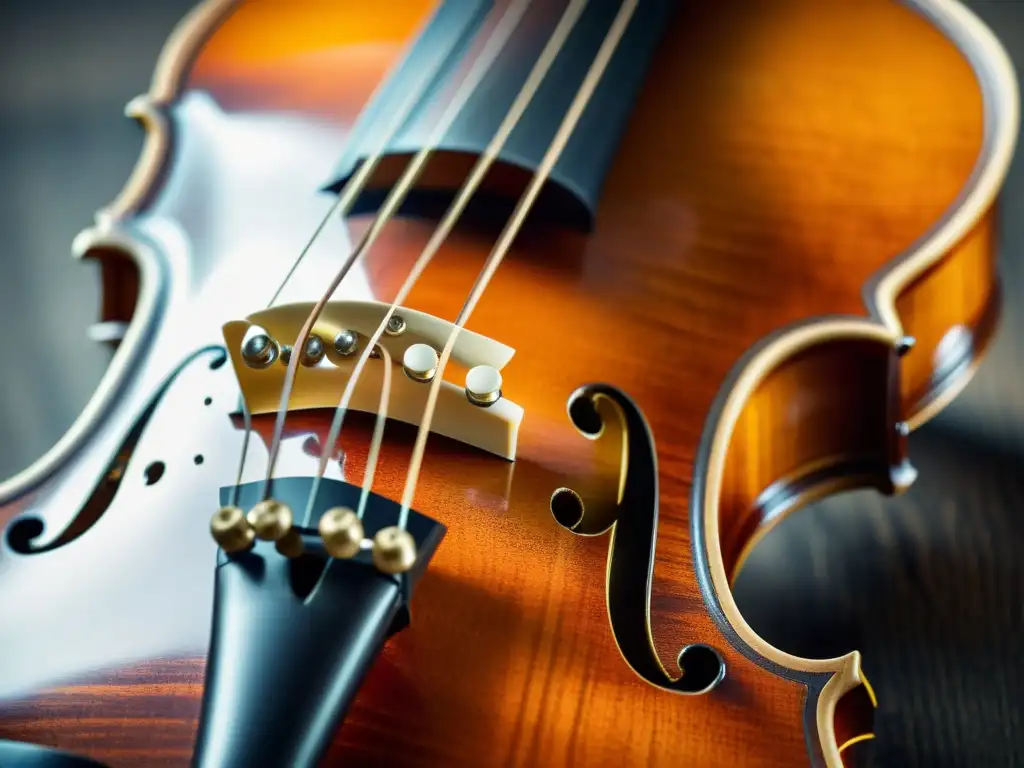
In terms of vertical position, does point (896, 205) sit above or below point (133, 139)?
above

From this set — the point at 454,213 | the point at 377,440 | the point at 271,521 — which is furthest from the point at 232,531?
the point at 454,213

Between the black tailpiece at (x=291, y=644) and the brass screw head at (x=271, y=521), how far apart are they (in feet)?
0.07

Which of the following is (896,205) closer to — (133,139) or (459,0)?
(459,0)

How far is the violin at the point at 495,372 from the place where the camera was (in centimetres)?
51

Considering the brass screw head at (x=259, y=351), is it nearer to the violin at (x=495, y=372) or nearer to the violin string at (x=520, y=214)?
the violin at (x=495, y=372)

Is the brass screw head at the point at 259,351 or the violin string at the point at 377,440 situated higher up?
the brass screw head at the point at 259,351

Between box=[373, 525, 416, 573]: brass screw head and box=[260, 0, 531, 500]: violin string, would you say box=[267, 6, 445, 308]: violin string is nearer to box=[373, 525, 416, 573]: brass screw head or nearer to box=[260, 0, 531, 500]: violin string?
box=[260, 0, 531, 500]: violin string

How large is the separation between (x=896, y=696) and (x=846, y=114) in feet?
1.71

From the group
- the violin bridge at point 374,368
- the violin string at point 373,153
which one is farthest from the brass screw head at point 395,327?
the violin string at point 373,153

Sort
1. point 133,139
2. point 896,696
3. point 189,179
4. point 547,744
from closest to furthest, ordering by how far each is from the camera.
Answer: point 547,744
point 896,696
point 189,179
point 133,139

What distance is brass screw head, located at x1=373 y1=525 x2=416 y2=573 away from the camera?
0.49 m

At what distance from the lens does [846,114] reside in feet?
3.06

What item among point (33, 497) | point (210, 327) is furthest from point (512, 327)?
point (33, 497)

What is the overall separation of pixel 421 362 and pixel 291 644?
0.19 m
